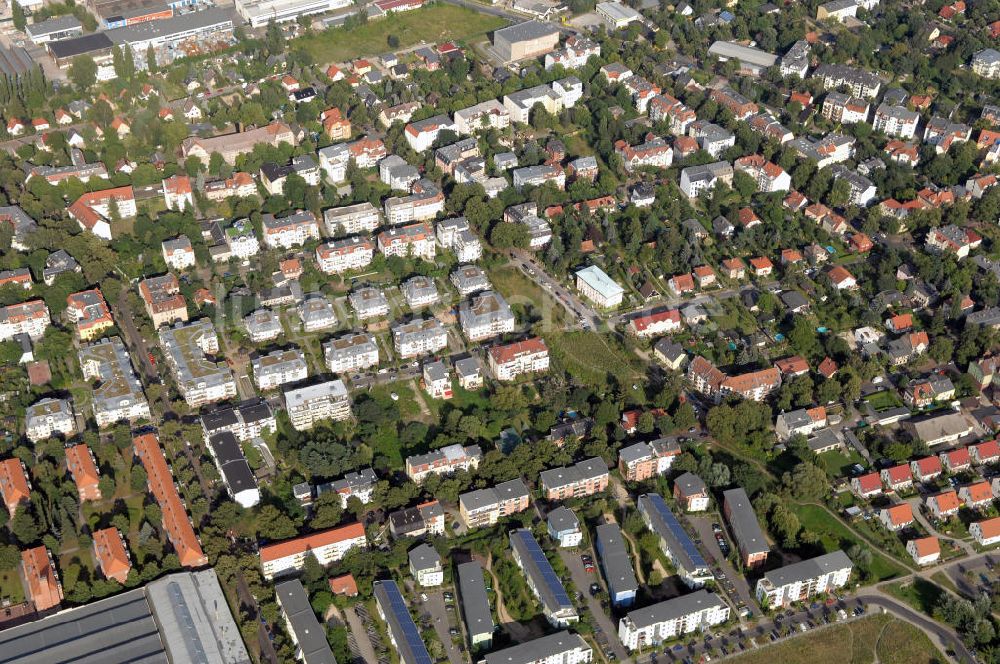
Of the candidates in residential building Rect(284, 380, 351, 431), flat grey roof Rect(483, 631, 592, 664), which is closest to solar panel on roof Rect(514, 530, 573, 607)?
flat grey roof Rect(483, 631, 592, 664)

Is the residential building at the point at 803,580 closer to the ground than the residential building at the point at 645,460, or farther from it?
closer to the ground

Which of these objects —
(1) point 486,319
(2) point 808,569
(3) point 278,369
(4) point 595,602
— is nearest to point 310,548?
(4) point 595,602

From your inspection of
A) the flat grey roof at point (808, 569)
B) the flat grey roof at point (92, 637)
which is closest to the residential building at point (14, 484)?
the flat grey roof at point (92, 637)

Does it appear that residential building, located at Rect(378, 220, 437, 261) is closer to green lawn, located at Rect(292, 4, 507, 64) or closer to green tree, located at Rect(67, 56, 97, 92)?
green lawn, located at Rect(292, 4, 507, 64)

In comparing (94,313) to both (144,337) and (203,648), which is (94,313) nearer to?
(144,337)

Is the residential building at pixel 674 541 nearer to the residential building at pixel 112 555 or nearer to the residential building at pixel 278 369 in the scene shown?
the residential building at pixel 278 369

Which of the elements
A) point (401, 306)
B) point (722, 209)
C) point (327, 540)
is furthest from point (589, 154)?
point (327, 540)
